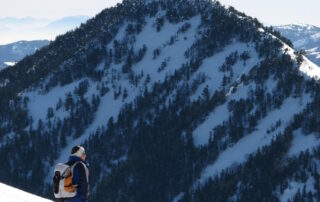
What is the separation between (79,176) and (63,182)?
0.58 meters

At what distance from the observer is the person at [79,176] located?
1983 cm

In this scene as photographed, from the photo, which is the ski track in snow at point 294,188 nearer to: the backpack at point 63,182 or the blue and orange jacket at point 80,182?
the blue and orange jacket at point 80,182

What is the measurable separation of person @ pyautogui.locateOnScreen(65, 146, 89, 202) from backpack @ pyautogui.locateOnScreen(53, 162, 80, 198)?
0.47 ft

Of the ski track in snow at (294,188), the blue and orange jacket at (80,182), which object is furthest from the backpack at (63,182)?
the ski track in snow at (294,188)

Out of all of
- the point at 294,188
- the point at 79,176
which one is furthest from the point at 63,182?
the point at 294,188

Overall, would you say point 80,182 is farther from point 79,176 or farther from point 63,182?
point 63,182

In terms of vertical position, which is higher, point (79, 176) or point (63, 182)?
point (79, 176)

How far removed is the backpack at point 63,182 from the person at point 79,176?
5.6 inches

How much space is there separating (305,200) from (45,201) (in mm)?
172597

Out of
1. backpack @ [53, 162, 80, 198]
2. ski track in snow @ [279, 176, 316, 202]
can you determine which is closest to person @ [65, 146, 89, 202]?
backpack @ [53, 162, 80, 198]

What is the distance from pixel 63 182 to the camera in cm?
1981

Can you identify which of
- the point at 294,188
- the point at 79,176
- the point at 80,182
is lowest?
the point at 294,188

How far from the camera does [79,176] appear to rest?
19.9m

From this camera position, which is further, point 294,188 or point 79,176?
point 294,188
